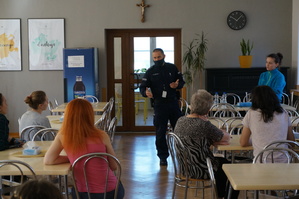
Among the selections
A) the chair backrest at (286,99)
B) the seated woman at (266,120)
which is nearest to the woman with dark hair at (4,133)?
the seated woman at (266,120)

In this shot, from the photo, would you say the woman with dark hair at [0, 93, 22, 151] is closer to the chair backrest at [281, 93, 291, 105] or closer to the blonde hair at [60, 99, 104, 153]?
the blonde hair at [60, 99, 104, 153]

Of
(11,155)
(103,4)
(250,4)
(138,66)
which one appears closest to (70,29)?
(103,4)

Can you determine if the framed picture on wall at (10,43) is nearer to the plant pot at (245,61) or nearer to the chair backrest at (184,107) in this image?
the chair backrest at (184,107)

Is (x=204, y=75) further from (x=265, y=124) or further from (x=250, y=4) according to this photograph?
(x=265, y=124)

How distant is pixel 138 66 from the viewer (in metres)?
10.5

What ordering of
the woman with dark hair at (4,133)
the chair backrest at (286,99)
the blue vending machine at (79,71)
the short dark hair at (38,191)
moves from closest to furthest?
the short dark hair at (38,191) → the woman with dark hair at (4,133) → the chair backrest at (286,99) → the blue vending machine at (79,71)

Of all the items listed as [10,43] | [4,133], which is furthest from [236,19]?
[4,133]

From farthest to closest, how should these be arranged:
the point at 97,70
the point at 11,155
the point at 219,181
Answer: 1. the point at 97,70
2. the point at 219,181
3. the point at 11,155

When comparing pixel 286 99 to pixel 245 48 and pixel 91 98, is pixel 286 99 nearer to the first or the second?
pixel 245 48

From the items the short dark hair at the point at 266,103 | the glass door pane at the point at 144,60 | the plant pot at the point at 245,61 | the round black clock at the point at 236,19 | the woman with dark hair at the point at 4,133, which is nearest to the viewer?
the short dark hair at the point at 266,103

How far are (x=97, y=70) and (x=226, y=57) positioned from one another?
281 centimetres

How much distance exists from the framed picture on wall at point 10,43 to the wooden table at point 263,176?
7837 millimetres

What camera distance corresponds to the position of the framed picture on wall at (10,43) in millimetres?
10086

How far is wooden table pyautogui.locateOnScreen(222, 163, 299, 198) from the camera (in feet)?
9.11
